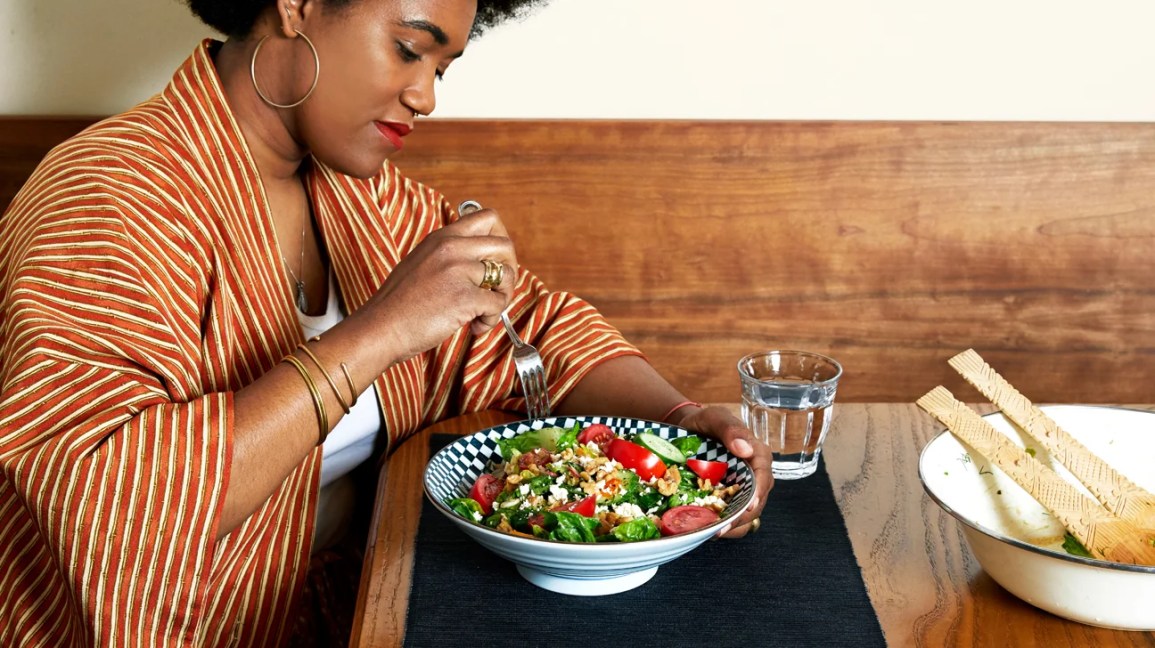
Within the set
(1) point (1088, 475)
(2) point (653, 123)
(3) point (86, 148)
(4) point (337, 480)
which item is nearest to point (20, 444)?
(3) point (86, 148)

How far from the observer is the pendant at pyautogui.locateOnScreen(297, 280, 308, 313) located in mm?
1529

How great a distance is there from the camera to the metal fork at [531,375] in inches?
58.7

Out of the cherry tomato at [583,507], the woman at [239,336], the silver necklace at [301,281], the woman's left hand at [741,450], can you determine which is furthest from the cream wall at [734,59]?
the cherry tomato at [583,507]

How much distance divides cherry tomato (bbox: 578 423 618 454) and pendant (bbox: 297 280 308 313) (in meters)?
0.49

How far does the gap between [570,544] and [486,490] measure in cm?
20

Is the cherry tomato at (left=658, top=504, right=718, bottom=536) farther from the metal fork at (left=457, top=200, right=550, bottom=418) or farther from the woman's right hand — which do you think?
the metal fork at (left=457, top=200, right=550, bottom=418)

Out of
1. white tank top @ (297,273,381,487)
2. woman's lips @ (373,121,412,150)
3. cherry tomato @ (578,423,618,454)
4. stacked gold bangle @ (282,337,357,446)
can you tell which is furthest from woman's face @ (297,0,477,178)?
cherry tomato @ (578,423,618,454)

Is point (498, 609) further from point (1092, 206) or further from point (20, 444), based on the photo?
point (1092, 206)

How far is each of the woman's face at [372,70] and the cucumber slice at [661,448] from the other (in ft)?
1.62

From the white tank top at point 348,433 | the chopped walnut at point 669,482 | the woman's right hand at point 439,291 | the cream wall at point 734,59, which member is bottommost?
the white tank top at point 348,433

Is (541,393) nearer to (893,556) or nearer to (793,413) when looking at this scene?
(793,413)

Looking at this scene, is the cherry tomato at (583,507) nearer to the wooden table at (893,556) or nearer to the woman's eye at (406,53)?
the wooden table at (893,556)

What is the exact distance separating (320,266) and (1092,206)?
129 cm

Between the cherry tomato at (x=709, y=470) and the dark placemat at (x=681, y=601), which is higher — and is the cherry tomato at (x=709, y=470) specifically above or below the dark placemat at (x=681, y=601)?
above
